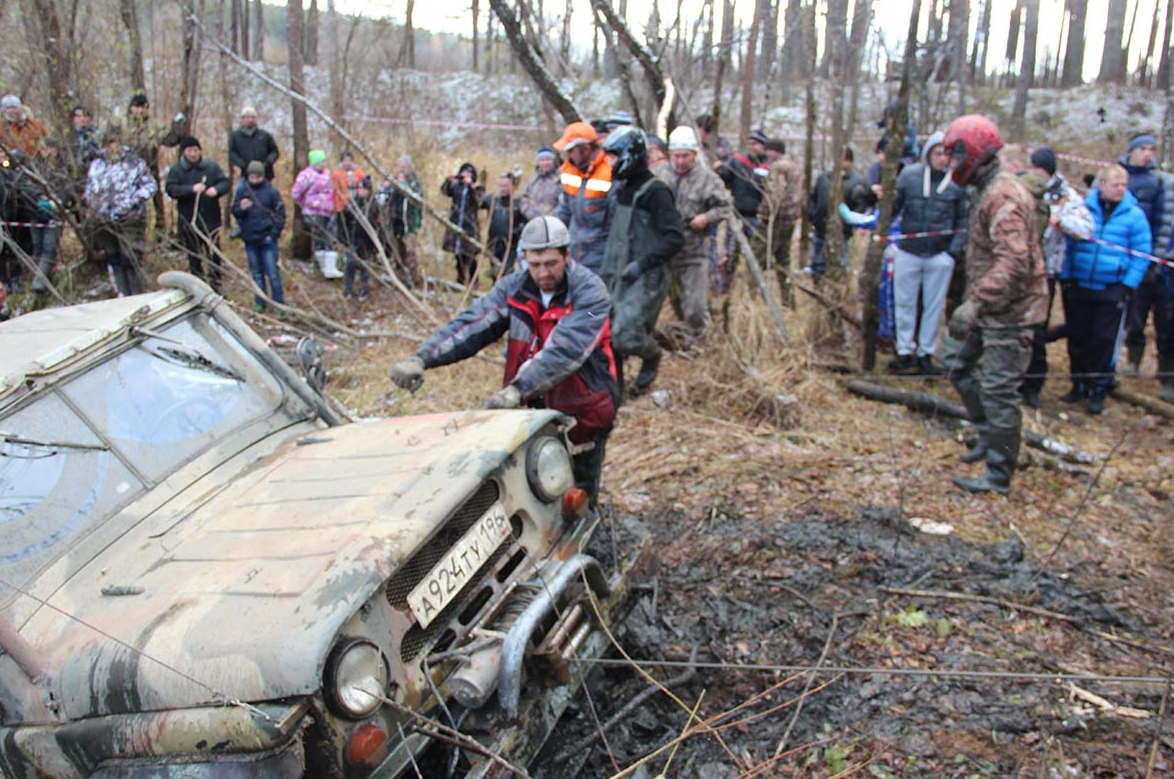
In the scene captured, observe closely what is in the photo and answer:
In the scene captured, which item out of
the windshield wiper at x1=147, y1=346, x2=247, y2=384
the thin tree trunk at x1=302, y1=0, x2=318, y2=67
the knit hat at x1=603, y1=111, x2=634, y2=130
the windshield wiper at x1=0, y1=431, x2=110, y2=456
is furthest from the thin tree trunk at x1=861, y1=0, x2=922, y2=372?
the thin tree trunk at x1=302, y1=0, x2=318, y2=67

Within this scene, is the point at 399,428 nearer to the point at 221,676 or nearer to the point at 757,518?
the point at 221,676

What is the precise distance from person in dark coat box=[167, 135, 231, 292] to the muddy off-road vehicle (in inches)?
227

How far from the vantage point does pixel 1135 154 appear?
262 inches

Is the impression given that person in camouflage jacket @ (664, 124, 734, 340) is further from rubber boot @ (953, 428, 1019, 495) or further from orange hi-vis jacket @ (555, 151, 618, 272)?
rubber boot @ (953, 428, 1019, 495)

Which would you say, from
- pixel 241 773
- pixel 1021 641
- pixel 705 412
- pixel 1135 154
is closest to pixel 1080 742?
pixel 1021 641

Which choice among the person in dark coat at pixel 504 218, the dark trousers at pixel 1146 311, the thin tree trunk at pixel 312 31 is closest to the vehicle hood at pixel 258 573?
the dark trousers at pixel 1146 311

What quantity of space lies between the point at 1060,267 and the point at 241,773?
6578 mm

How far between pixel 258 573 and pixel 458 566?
1.96 feet

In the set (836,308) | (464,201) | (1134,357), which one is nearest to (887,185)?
(836,308)

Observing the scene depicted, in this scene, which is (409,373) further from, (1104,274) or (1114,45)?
(1114,45)

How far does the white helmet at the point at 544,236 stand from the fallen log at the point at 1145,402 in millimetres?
4844

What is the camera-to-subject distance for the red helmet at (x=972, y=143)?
15.1 ft

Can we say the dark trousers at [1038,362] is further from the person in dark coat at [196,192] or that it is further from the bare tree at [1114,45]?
the bare tree at [1114,45]

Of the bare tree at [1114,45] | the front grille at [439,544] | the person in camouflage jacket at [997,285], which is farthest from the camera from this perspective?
the bare tree at [1114,45]
